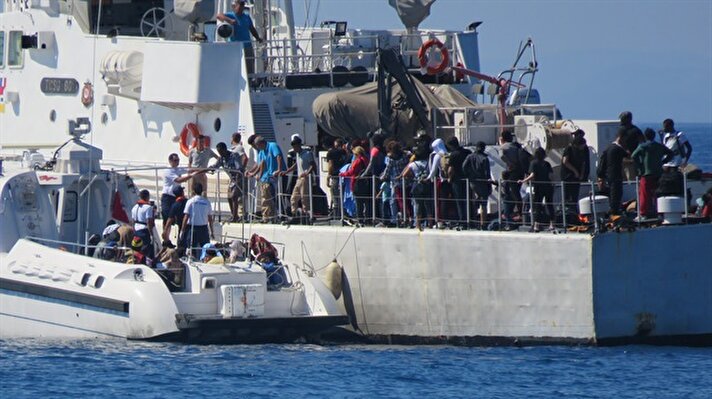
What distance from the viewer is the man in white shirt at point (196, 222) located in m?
21.4

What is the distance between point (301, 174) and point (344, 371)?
4105 millimetres

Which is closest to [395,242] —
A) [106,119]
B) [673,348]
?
[673,348]

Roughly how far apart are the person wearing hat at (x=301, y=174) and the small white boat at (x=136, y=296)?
3.21ft

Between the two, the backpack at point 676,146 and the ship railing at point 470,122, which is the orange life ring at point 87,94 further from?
the backpack at point 676,146

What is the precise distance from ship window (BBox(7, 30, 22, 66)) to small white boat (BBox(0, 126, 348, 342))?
19.7 ft

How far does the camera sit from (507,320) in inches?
796

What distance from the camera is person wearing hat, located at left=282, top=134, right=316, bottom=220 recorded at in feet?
73.1

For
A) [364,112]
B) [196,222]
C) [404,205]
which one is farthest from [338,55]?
[196,222]

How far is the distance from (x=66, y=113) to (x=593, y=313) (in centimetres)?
1098

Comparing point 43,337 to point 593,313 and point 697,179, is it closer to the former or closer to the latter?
point 593,313

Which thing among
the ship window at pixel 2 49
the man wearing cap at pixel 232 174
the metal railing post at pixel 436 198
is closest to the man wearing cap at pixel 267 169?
the man wearing cap at pixel 232 174

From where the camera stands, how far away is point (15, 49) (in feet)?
92.0

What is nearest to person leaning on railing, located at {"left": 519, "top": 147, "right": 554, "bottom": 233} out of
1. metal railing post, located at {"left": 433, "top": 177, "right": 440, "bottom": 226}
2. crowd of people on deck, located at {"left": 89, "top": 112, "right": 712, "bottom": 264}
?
crowd of people on deck, located at {"left": 89, "top": 112, "right": 712, "bottom": 264}

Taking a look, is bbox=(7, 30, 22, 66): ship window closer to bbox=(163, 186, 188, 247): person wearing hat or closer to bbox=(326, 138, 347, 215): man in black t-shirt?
bbox=(163, 186, 188, 247): person wearing hat
